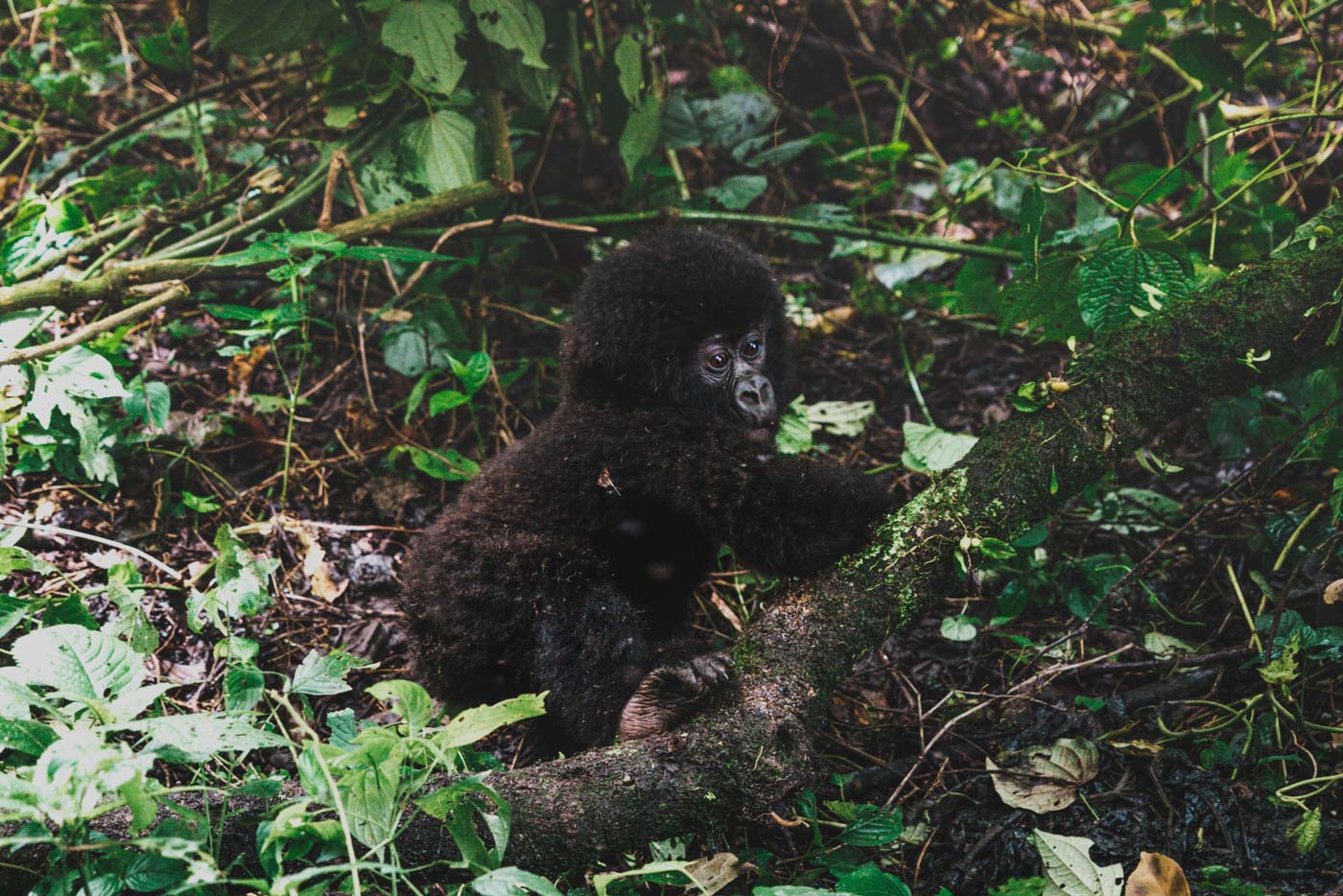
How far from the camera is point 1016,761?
110 inches

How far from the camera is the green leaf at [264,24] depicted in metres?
3.74

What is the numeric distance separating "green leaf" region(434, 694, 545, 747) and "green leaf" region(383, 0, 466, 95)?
255cm

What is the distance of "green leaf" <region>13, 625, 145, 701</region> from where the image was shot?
6.24ft

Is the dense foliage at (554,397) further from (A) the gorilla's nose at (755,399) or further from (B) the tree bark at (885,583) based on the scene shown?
(A) the gorilla's nose at (755,399)

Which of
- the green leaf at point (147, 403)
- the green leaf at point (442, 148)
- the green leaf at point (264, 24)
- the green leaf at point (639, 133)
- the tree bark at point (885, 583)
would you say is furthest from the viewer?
the green leaf at point (639, 133)

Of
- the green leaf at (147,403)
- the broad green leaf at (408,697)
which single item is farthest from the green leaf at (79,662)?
the green leaf at (147,403)

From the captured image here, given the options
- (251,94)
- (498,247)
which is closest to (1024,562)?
(498,247)

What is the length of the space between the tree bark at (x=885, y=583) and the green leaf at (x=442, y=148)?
2310 mm

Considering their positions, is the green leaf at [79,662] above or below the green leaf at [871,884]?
above

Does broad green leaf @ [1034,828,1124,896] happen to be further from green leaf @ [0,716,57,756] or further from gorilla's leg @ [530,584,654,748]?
green leaf @ [0,716,57,756]

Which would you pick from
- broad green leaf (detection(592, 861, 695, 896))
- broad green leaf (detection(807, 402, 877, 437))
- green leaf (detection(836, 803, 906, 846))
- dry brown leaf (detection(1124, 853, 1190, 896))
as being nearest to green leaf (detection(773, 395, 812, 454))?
broad green leaf (detection(807, 402, 877, 437))

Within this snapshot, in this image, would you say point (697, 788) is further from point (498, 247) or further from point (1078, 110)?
point (1078, 110)

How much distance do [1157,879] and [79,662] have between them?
2.33 metres

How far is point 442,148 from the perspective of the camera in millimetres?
3969
